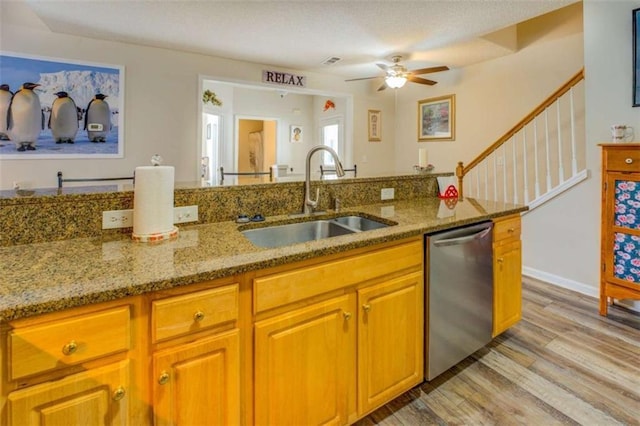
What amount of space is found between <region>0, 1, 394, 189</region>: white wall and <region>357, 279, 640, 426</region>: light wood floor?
12.1 ft

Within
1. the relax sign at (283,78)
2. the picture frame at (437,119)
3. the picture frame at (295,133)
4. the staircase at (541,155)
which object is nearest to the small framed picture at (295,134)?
the picture frame at (295,133)

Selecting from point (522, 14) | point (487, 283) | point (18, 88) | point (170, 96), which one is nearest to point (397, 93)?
point (522, 14)

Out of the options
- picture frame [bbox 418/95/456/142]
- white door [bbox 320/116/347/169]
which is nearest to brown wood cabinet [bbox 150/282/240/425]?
picture frame [bbox 418/95/456/142]

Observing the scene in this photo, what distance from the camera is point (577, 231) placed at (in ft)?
10.4

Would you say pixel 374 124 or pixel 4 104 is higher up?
pixel 374 124

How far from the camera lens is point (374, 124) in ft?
19.5

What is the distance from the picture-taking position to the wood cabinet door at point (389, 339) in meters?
1.46

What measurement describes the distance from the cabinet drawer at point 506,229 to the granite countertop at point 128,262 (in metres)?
0.59

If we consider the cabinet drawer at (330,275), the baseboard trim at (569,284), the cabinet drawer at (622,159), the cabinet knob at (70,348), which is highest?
the cabinet drawer at (622,159)

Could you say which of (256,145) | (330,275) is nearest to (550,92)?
(330,275)

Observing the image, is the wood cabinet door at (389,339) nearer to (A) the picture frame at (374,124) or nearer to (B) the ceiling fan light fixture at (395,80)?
(B) the ceiling fan light fixture at (395,80)

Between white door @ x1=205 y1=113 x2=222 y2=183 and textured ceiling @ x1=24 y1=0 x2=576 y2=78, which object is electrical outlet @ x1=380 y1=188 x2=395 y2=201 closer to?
textured ceiling @ x1=24 y1=0 x2=576 y2=78

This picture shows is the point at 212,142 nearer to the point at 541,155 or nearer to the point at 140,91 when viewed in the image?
the point at 140,91

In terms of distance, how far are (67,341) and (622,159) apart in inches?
133
